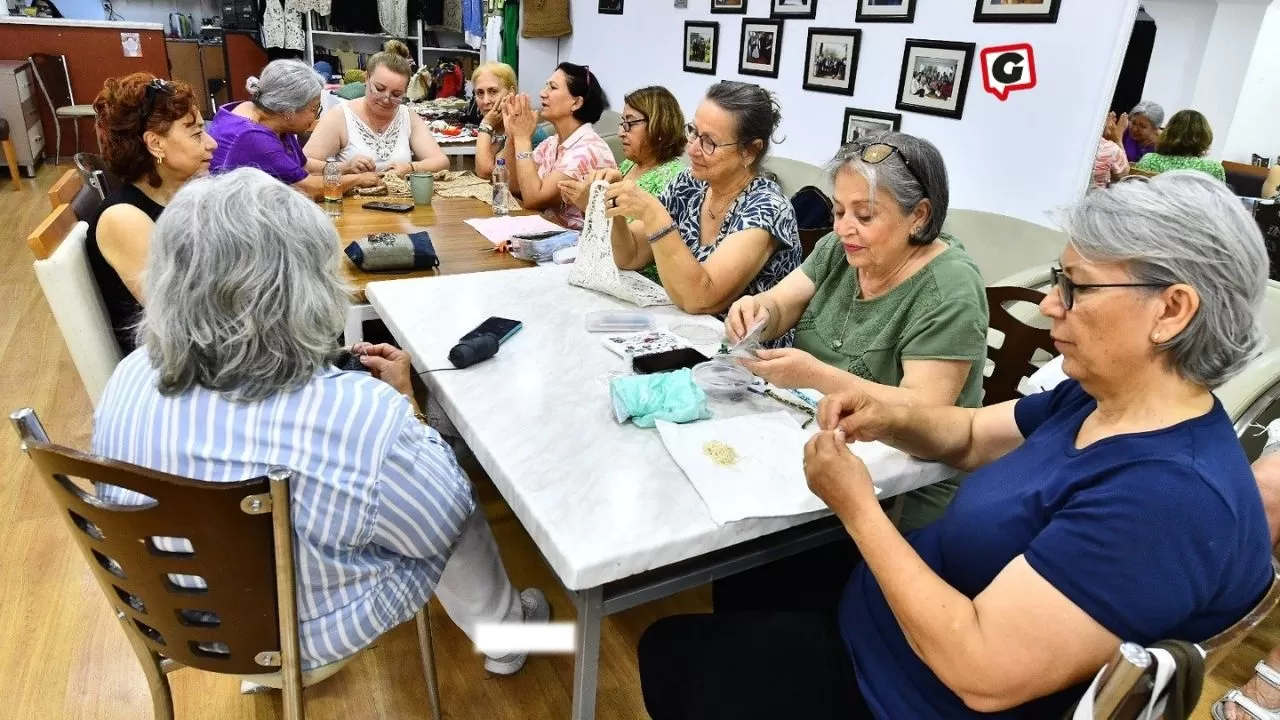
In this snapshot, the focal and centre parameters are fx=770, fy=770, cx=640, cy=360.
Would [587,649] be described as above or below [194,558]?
below

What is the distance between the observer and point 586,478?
1227 millimetres

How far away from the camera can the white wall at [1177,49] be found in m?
2.50

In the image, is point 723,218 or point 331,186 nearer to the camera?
point 723,218

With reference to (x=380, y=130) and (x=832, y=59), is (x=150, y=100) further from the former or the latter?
(x=832, y=59)

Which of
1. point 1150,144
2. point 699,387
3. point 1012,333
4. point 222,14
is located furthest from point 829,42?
point 222,14

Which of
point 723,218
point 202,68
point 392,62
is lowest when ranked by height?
point 723,218

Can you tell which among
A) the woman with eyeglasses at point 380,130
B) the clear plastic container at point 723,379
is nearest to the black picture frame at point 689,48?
the woman with eyeglasses at point 380,130

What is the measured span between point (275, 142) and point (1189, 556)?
10.2 feet

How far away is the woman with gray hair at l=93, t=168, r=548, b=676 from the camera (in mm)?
1089

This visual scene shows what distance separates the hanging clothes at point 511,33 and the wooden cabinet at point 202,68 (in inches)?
151

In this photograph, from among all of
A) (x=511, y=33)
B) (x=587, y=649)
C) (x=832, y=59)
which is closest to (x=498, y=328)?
(x=587, y=649)

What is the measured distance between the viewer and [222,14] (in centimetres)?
902

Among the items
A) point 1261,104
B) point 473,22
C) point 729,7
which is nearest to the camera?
point 1261,104

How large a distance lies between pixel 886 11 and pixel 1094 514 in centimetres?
319
